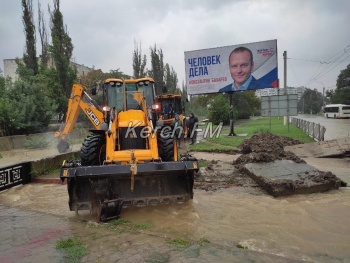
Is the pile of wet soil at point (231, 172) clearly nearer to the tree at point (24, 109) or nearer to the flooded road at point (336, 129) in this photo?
the flooded road at point (336, 129)

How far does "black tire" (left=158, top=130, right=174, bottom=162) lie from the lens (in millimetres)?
7734

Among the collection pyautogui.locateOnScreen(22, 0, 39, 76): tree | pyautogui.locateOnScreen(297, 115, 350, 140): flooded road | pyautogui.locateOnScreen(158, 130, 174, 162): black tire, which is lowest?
pyautogui.locateOnScreen(297, 115, 350, 140): flooded road

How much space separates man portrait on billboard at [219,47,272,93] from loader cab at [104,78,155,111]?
13651mm

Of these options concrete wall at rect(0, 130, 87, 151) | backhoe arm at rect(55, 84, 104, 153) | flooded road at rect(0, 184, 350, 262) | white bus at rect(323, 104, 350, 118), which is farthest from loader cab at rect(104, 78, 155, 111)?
white bus at rect(323, 104, 350, 118)

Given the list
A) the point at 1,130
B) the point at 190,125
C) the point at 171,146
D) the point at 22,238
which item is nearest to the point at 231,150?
the point at 190,125

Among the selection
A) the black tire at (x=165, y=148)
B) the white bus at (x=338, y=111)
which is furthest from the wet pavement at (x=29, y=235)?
the white bus at (x=338, y=111)

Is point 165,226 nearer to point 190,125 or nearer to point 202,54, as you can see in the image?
point 190,125

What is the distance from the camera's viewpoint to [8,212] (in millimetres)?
7227

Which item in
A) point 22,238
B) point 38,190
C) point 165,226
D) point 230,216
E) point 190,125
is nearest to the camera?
point 22,238

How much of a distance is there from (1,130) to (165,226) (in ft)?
66.0

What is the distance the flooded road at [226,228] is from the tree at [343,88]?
240ft

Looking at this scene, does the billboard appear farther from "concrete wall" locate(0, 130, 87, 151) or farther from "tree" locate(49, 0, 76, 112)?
"tree" locate(49, 0, 76, 112)

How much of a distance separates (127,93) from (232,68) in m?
14.8

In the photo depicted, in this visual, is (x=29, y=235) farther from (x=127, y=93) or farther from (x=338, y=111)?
(x=338, y=111)
